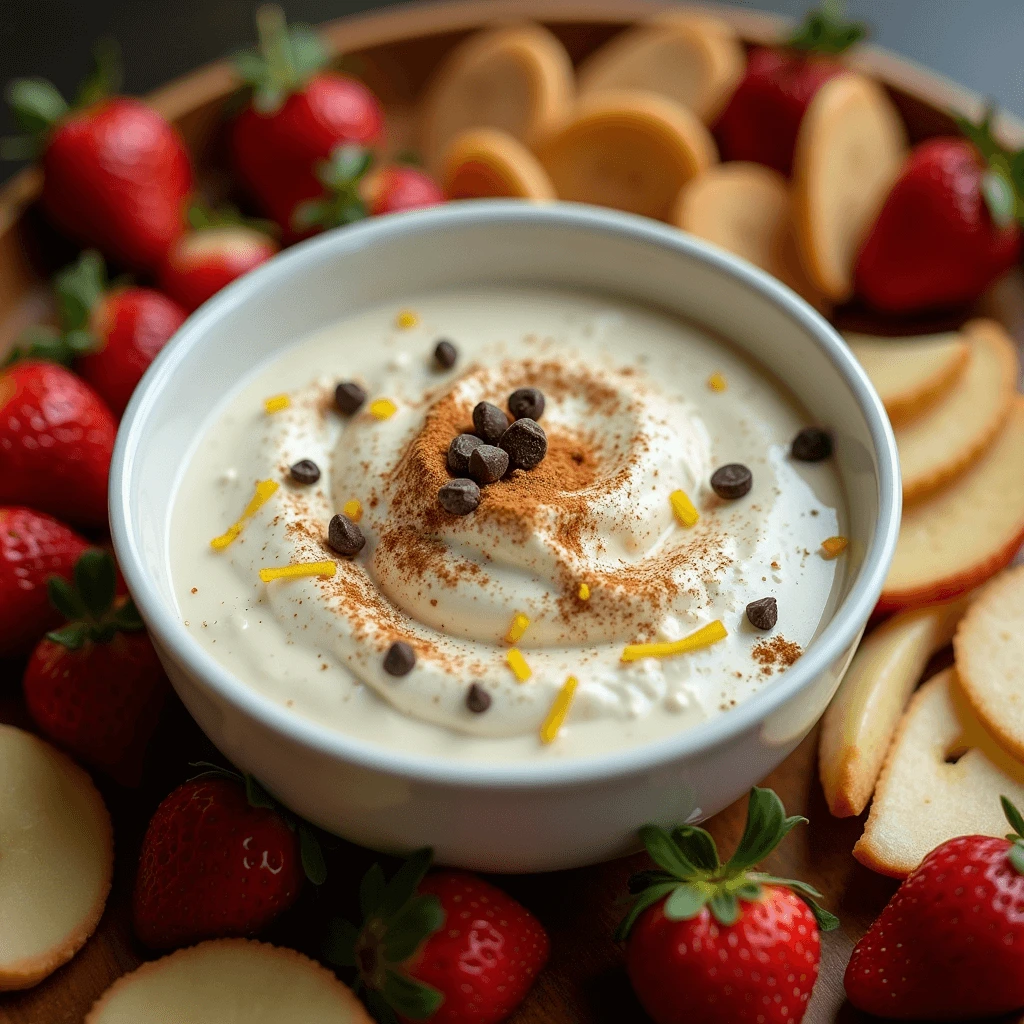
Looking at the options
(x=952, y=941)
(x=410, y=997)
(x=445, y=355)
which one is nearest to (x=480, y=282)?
(x=445, y=355)

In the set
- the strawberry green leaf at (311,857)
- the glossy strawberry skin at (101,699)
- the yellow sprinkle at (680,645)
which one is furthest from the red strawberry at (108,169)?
the yellow sprinkle at (680,645)

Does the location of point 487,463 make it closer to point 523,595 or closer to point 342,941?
point 523,595

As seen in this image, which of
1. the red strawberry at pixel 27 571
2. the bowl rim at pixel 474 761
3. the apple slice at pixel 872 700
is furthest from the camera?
the red strawberry at pixel 27 571

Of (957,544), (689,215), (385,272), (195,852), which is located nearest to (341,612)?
(195,852)

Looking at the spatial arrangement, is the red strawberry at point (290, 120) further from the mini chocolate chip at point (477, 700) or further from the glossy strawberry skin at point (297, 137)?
the mini chocolate chip at point (477, 700)

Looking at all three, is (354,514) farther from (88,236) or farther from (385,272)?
(88,236)

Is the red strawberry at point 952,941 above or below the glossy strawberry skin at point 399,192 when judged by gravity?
below
